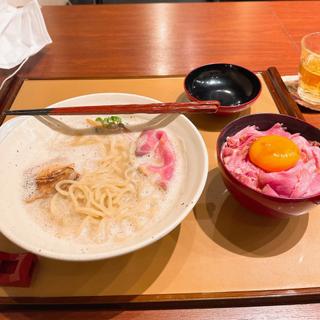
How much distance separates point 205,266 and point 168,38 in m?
1.38

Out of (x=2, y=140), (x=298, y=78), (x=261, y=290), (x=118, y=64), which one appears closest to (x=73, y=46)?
(x=118, y=64)

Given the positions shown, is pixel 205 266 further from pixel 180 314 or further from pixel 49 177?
pixel 49 177

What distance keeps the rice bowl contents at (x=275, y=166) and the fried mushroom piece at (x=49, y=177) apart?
1.42 ft

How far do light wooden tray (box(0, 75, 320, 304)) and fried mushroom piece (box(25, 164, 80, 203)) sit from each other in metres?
0.15

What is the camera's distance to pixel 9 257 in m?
0.85

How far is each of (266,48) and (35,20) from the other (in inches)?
45.7

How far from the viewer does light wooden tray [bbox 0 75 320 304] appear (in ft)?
2.67

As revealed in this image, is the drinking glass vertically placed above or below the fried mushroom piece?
below

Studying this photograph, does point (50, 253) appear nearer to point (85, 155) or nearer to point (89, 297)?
point (89, 297)

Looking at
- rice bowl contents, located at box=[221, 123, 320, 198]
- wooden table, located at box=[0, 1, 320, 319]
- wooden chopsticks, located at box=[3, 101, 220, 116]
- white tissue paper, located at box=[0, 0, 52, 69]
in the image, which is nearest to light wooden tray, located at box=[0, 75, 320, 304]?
rice bowl contents, located at box=[221, 123, 320, 198]

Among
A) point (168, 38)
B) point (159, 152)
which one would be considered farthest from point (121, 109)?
point (168, 38)

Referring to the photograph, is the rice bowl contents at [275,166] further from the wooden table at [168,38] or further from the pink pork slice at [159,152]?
the wooden table at [168,38]

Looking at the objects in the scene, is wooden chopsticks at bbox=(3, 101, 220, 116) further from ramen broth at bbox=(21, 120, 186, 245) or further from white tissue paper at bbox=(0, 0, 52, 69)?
white tissue paper at bbox=(0, 0, 52, 69)

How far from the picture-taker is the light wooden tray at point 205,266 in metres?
0.81
